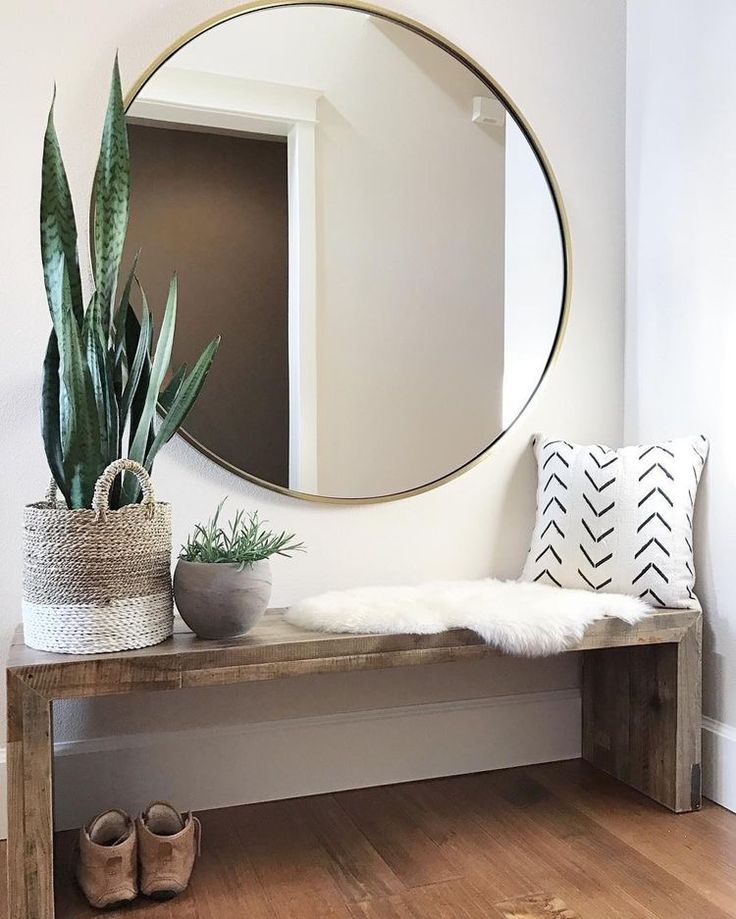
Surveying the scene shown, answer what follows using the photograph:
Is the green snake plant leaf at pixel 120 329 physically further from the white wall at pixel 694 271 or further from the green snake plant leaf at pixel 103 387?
the white wall at pixel 694 271

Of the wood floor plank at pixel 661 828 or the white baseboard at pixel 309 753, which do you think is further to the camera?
the white baseboard at pixel 309 753

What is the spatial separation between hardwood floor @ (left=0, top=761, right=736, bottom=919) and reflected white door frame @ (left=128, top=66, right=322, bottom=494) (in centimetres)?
76

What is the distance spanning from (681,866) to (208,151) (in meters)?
1.81

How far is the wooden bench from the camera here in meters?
1.52

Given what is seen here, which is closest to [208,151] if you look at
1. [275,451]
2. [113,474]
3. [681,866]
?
[275,451]

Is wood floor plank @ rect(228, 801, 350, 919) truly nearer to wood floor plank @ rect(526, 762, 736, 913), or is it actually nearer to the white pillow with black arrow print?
wood floor plank @ rect(526, 762, 736, 913)

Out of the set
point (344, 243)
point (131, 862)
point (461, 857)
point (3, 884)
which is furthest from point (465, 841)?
point (344, 243)

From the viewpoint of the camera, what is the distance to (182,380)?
1.92 m

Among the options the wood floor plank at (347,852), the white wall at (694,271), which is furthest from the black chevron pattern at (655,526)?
the wood floor plank at (347,852)

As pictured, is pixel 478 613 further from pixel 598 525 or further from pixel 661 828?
pixel 661 828

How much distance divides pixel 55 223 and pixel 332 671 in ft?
3.22

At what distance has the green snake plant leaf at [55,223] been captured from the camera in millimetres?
1652

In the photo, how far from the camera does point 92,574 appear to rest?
5.27 feet

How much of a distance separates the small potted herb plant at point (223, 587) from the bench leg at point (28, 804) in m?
0.31
